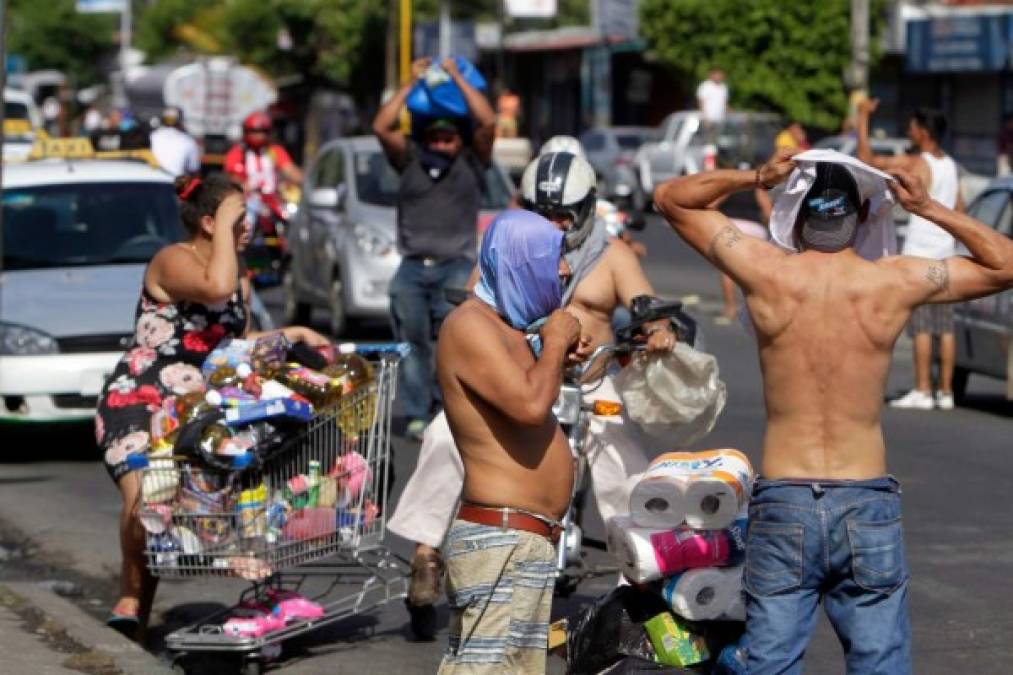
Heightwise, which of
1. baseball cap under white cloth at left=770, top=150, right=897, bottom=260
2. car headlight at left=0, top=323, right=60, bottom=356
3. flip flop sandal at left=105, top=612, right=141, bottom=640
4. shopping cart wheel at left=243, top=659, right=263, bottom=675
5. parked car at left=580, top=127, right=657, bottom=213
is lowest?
parked car at left=580, top=127, right=657, bottom=213

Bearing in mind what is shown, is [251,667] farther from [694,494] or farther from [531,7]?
[531,7]

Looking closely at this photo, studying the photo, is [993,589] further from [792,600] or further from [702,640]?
[792,600]

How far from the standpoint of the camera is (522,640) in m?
5.33

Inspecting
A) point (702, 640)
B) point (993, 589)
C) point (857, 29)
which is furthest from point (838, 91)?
point (702, 640)

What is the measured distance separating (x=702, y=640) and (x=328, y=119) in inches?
2319

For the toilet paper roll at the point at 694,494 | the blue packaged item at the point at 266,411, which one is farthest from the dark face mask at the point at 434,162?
the toilet paper roll at the point at 694,494

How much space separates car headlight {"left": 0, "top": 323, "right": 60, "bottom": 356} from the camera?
12.2m

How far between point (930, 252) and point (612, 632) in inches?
346

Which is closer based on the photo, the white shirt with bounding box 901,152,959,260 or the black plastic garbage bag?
the black plastic garbage bag

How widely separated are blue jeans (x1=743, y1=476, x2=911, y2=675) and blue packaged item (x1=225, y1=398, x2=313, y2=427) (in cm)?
215

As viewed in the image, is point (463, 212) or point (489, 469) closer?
point (489, 469)

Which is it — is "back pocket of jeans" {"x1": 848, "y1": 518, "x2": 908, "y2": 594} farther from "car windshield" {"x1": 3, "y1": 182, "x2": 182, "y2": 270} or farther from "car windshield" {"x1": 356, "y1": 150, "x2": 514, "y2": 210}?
"car windshield" {"x1": 356, "y1": 150, "x2": 514, "y2": 210}

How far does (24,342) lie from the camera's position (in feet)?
40.1

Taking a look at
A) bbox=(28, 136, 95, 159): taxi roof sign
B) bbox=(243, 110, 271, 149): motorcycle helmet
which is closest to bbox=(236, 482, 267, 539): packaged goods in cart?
bbox=(28, 136, 95, 159): taxi roof sign
